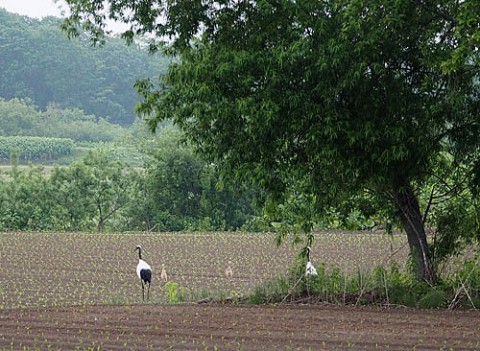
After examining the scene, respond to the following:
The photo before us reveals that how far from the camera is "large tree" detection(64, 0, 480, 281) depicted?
13.2 metres

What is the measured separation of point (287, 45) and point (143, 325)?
4.86m

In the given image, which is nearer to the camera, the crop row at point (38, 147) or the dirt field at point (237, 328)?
the dirt field at point (237, 328)

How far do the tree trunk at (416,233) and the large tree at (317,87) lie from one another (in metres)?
0.79

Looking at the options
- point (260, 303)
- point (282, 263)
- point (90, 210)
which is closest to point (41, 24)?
point (90, 210)

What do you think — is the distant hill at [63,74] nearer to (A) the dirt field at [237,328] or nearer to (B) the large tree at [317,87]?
(B) the large tree at [317,87]

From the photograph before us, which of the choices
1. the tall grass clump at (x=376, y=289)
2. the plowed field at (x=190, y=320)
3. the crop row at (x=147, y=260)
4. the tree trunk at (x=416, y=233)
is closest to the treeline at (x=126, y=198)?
the crop row at (x=147, y=260)

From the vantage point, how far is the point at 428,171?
1523 centimetres

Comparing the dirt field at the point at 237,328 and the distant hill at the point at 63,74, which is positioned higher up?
the distant hill at the point at 63,74

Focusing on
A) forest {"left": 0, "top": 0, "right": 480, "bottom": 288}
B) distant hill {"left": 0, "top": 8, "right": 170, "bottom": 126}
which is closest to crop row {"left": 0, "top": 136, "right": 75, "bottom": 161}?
distant hill {"left": 0, "top": 8, "right": 170, "bottom": 126}

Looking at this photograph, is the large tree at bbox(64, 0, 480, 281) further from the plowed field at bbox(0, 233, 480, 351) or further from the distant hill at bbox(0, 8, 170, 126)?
the distant hill at bbox(0, 8, 170, 126)

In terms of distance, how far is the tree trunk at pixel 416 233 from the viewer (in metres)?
15.9

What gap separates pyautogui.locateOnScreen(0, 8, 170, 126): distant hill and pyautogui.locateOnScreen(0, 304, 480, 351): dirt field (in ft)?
253

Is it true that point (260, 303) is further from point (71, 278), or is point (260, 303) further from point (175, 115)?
point (71, 278)

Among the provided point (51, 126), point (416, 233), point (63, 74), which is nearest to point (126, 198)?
point (416, 233)
